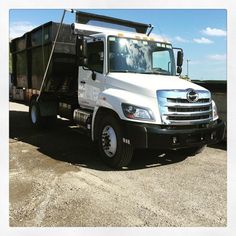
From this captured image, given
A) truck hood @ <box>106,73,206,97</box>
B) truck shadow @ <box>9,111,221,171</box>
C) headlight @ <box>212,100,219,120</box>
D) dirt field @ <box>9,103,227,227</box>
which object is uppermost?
truck hood @ <box>106,73,206,97</box>

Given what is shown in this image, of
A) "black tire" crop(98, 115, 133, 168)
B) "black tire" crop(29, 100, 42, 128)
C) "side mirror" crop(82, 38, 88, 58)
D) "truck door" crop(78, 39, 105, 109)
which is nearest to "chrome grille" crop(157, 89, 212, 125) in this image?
"black tire" crop(98, 115, 133, 168)

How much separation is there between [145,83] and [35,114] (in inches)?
141

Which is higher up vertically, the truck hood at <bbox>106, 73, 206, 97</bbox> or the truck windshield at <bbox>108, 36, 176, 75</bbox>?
the truck windshield at <bbox>108, 36, 176, 75</bbox>

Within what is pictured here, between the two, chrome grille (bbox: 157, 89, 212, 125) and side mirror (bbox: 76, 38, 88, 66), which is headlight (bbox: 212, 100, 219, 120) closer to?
chrome grille (bbox: 157, 89, 212, 125)

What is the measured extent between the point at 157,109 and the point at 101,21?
176 centimetres

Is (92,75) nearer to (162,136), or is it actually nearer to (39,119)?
(162,136)

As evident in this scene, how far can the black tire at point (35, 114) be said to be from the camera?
7.59 m

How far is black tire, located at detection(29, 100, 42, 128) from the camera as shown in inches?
299

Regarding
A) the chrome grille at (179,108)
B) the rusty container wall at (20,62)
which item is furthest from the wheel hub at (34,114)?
the chrome grille at (179,108)

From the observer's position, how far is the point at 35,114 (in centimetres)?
774

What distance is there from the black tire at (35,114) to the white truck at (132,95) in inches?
52.1
